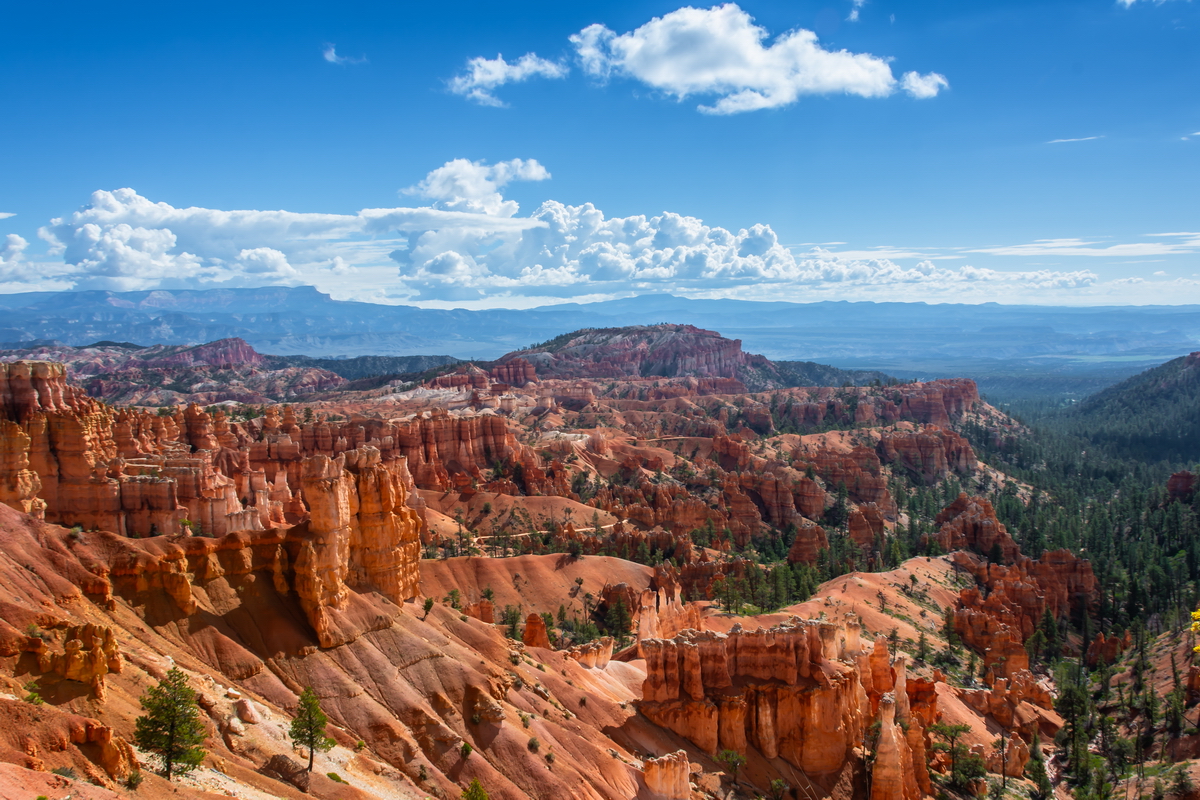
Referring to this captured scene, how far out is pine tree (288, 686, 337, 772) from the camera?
91.7 ft

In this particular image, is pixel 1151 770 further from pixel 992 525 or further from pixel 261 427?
pixel 261 427

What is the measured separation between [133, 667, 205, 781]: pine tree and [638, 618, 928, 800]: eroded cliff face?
22.6m

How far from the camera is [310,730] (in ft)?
91.7

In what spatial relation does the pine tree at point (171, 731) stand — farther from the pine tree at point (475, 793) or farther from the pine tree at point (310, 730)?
the pine tree at point (475, 793)

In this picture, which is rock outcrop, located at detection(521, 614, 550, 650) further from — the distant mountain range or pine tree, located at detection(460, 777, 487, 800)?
the distant mountain range

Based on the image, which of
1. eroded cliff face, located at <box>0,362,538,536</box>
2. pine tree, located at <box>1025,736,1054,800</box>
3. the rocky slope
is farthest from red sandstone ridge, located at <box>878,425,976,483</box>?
eroded cliff face, located at <box>0,362,538,536</box>

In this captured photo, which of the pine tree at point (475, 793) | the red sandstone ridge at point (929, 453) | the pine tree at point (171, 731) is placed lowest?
the red sandstone ridge at point (929, 453)

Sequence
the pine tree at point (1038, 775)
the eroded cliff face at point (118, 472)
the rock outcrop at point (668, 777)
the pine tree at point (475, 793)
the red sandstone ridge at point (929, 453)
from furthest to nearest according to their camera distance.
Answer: the red sandstone ridge at point (929, 453)
the pine tree at point (1038, 775)
the eroded cliff face at point (118, 472)
the rock outcrop at point (668, 777)
the pine tree at point (475, 793)

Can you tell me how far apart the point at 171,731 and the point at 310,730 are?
5090mm

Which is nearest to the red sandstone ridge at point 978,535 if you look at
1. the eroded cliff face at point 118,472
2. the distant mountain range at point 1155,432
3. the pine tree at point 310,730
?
the eroded cliff face at point 118,472

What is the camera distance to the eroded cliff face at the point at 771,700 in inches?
Answer: 1630

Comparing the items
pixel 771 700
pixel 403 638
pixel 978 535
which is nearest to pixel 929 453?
pixel 978 535

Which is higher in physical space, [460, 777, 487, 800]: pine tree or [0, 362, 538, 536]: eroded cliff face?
[0, 362, 538, 536]: eroded cliff face

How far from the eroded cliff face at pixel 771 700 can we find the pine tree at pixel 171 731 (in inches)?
892
